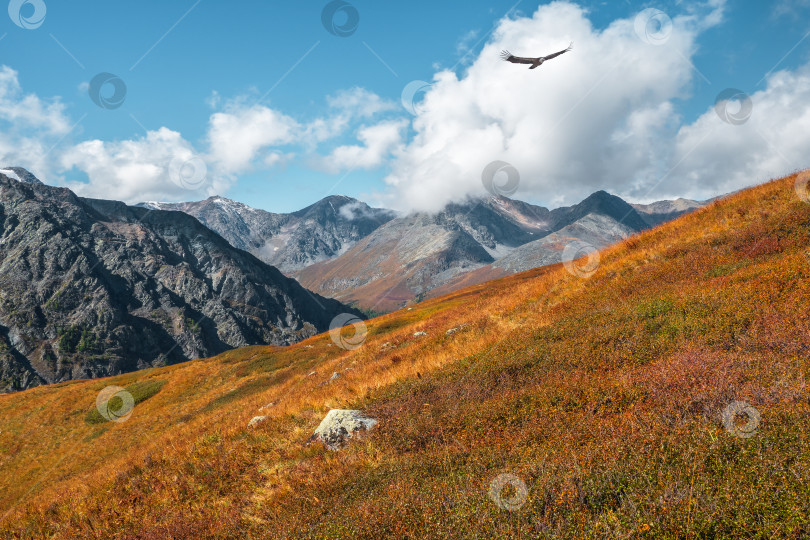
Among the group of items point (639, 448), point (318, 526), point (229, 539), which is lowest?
point (229, 539)

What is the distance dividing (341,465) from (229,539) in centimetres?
237

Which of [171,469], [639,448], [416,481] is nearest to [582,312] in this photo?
[639,448]

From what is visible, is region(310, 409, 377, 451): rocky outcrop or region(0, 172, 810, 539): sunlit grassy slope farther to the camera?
region(310, 409, 377, 451): rocky outcrop

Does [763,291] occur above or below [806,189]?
below

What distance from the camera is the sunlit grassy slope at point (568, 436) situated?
472cm

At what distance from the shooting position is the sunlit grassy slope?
186 inches

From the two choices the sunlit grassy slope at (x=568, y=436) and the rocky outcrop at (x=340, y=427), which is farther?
the rocky outcrop at (x=340, y=427)

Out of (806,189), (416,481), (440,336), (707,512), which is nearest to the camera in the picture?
(707,512)

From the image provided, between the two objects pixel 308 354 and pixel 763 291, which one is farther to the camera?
pixel 308 354

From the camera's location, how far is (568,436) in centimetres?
662

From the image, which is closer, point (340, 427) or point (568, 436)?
point (568, 436)

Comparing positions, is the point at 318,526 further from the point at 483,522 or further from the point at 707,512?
the point at 707,512

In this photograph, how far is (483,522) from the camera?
489 centimetres

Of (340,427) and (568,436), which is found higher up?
(568,436)
